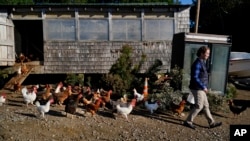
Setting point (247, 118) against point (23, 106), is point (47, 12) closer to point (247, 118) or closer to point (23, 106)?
point (23, 106)

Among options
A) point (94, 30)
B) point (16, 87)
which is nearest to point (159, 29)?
point (94, 30)

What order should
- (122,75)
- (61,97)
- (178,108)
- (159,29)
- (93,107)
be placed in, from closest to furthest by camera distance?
(93,107)
(178,108)
(61,97)
(122,75)
(159,29)

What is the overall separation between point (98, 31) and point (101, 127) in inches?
315

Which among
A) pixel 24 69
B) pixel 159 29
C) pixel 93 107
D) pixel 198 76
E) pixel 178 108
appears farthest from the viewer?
pixel 159 29

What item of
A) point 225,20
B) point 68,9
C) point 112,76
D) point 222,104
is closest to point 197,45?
point 222,104

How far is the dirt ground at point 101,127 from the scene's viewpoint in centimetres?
830

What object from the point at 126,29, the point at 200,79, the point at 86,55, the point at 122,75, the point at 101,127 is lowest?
the point at 101,127

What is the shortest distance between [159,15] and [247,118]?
7.16m

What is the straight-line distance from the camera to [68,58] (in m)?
16.3

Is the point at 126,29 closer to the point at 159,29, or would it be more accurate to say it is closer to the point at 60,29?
the point at 159,29

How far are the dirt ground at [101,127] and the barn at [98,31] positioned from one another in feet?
18.4

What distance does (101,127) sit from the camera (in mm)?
9023

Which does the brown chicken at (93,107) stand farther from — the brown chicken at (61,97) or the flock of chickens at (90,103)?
the brown chicken at (61,97)

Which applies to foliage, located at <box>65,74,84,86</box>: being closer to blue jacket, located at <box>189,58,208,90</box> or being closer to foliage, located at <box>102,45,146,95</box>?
foliage, located at <box>102,45,146,95</box>
